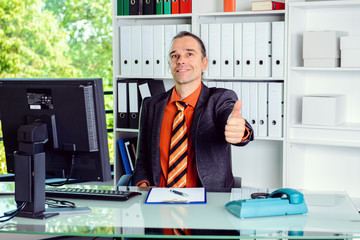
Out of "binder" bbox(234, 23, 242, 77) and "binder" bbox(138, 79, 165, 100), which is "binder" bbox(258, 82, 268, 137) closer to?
"binder" bbox(234, 23, 242, 77)

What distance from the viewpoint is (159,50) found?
360cm

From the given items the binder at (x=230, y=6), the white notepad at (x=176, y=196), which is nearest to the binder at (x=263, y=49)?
the binder at (x=230, y=6)

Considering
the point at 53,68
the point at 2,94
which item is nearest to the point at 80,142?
the point at 2,94

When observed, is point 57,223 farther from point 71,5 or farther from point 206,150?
point 71,5

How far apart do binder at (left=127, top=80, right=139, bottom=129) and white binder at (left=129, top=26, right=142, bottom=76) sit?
0.27 feet

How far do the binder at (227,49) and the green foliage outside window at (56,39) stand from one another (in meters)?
6.10

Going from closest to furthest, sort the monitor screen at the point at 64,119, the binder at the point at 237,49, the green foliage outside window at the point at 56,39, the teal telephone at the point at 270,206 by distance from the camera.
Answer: the teal telephone at the point at 270,206
the monitor screen at the point at 64,119
the binder at the point at 237,49
the green foliage outside window at the point at 56,39

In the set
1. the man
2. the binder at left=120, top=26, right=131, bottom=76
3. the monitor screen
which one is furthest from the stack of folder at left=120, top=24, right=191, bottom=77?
the monitor screen

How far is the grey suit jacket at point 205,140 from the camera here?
2.46 metres

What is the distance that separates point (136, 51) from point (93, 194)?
6.06 ft

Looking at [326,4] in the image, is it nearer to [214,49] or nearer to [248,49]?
[248,49]

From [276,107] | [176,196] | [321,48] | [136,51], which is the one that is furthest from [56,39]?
[176,196]

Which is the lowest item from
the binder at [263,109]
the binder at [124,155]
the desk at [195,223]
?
the binder at [124,155]

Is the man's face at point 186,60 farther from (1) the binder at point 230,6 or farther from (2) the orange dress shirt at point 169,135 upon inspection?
(1) the binder at point 230,6
